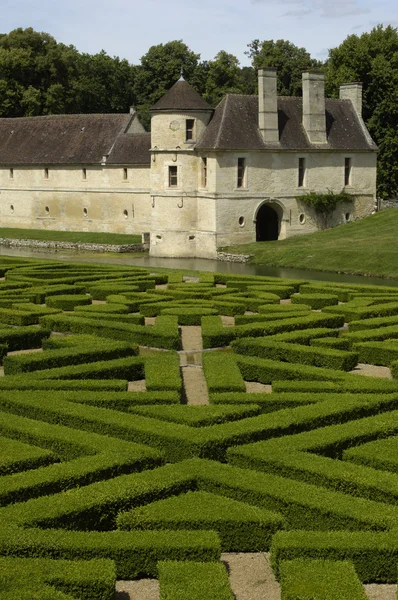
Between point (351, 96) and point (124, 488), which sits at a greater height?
point (351, 96)

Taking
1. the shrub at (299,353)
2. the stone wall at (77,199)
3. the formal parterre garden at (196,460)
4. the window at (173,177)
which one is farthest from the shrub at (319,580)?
the stone wall at (77,199)

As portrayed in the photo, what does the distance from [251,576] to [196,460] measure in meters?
2.60

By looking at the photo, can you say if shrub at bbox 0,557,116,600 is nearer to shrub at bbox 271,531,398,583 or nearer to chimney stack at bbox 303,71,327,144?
shrub at bbox 271,531,398,583

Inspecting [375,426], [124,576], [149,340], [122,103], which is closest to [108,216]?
[122,103]

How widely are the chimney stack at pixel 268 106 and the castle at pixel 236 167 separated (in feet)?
0.16

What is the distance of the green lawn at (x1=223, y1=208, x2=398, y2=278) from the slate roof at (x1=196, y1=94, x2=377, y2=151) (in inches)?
174

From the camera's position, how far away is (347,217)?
2094 inches

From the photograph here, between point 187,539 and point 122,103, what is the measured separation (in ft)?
258

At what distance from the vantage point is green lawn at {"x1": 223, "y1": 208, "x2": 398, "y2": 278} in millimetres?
41594

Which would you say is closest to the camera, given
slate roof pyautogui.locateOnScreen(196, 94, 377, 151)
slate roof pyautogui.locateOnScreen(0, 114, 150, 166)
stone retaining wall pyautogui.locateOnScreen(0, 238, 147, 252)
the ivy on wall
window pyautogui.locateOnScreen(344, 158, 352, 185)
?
slate roof pyautogui.locateOnScreen(196, 94, 377, 151)

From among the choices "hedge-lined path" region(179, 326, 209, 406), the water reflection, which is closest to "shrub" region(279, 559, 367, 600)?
"hedge-lined path" region(179, 326, 209, 406)

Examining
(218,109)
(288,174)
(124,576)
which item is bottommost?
(124,576)

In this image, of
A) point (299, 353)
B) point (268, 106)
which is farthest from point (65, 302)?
point (268, 106)

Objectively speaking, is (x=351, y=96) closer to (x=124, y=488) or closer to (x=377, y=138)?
(x=377, y=138)
